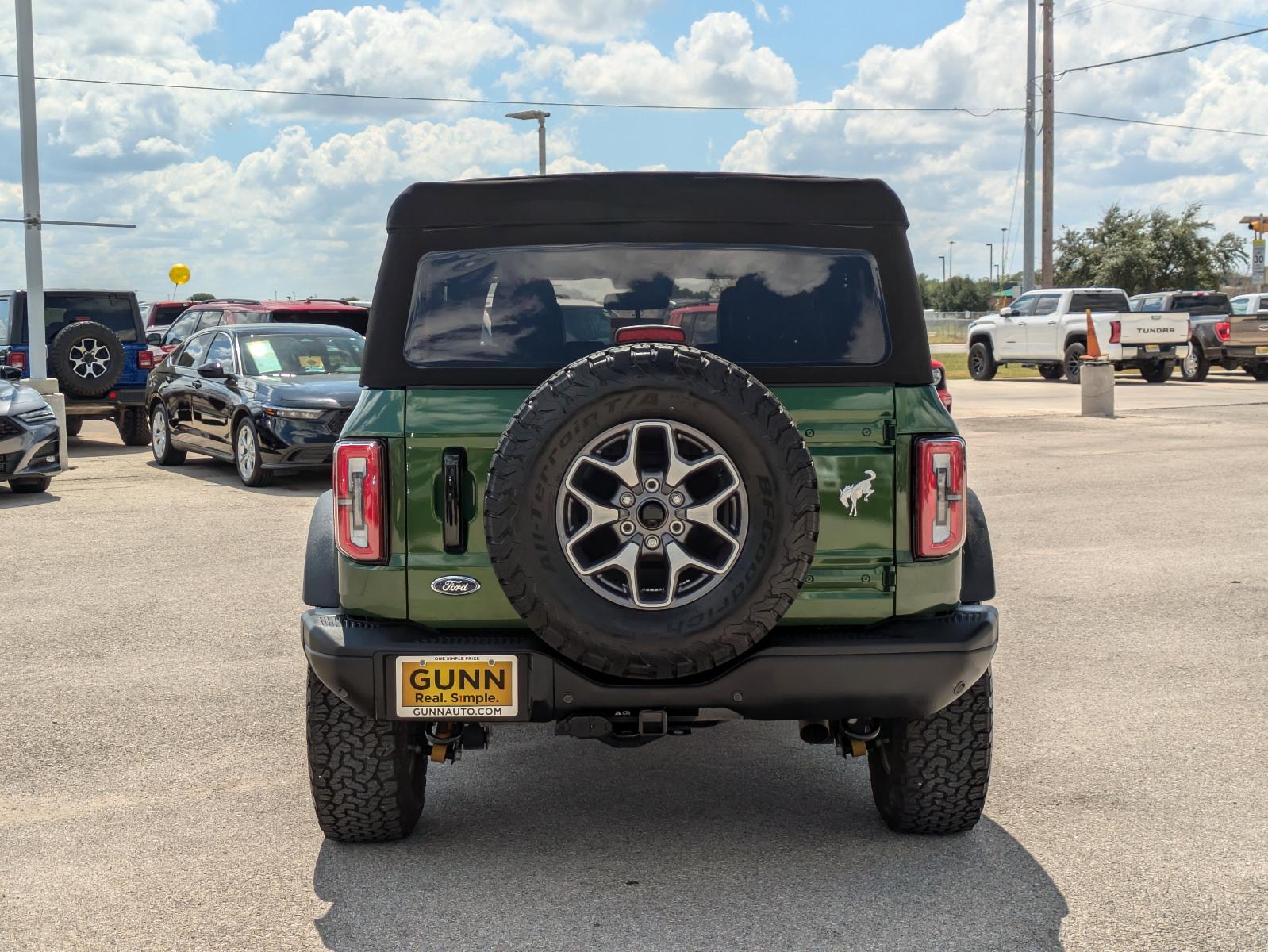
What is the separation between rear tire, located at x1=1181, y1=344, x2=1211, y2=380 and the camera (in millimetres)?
29984

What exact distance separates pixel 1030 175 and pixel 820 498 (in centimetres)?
3534

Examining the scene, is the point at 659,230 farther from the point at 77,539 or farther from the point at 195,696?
the point at 77,539

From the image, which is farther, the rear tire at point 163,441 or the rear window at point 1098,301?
the rear window at point 1098,301

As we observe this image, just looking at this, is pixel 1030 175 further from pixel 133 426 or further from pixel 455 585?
pixel 455 585

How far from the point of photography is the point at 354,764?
4207mm

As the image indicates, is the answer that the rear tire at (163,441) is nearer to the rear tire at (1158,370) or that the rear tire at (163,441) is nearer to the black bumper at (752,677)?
the black bumper at (752,677)

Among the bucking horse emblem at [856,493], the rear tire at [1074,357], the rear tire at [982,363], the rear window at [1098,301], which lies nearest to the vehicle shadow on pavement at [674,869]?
the bucking horse emblem at [856,493]

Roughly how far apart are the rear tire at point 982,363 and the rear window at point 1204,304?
4096 mm

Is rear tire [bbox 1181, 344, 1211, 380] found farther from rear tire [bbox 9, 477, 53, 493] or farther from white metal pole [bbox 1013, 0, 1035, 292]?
rear tire [bbox 9, 477, 53, 493]

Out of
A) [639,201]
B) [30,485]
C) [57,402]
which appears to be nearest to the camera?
[639,201]

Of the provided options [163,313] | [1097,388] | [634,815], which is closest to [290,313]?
[1097,388]

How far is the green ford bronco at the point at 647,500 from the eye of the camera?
12.0ft

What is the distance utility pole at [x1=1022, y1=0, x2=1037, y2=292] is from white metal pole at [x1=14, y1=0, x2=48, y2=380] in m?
25.9

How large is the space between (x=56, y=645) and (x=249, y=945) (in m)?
3.99
